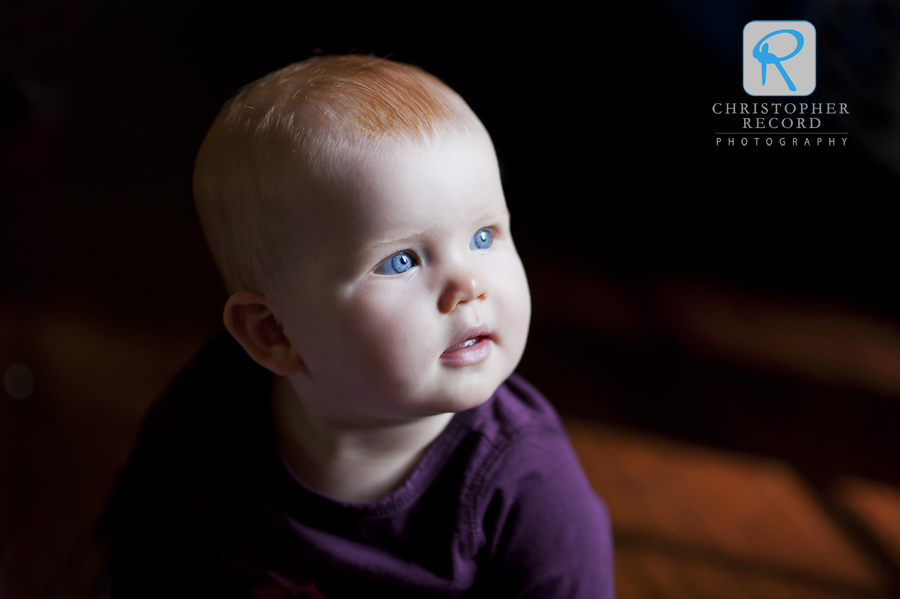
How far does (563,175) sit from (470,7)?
411 millimetres

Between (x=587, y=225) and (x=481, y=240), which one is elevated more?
(x=481, y=240)

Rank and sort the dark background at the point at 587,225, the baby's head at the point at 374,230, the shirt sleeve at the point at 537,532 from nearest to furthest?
the baby's head at the point at 374,230, the shirt sleeve at the point at 537,532, the dark background at the point at 587,225

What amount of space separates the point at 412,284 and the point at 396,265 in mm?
16

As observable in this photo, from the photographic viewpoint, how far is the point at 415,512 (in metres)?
0.58

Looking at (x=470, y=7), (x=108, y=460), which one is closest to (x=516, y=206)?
(x=470, y=7)

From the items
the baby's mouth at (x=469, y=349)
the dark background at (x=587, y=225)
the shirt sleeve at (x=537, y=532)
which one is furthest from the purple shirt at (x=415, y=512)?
the dark background at (x=587, y=225)

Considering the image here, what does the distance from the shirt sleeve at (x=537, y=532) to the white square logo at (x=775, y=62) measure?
0.54m

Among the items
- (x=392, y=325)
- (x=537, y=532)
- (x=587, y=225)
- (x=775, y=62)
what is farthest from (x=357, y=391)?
(x=587, y=225)

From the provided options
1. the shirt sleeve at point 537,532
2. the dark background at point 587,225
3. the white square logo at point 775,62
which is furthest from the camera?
the dark background at point 587,225

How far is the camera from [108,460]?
1.06 meters

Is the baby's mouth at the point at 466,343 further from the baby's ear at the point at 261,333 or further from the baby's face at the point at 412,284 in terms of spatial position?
the baby's ear at the point at 261,333

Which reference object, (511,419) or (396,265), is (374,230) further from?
(511,419)

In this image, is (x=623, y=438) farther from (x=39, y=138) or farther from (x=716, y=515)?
(x=39, y=138)

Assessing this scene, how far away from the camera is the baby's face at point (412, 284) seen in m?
0.46
